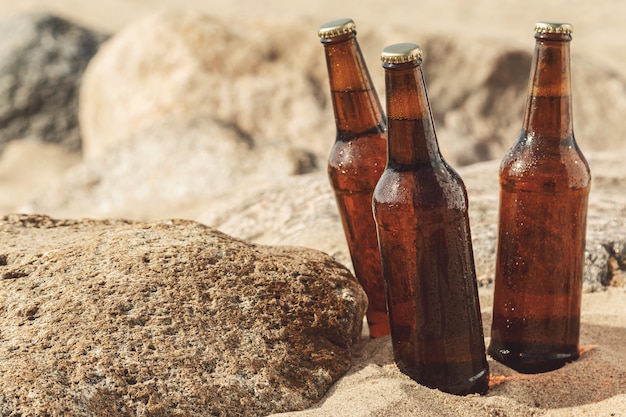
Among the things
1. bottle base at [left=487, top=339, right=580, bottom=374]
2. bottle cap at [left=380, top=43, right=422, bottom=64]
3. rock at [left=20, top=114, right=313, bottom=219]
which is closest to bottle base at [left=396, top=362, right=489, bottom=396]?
bottle base at [left=487, top=339, right=580, bottom=374]

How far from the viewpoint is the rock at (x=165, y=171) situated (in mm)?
5148

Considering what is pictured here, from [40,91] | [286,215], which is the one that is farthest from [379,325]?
[40,91]

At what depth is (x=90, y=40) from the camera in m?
10.5

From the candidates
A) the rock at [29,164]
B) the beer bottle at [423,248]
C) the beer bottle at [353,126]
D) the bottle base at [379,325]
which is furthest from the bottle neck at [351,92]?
the rock at [29,164]

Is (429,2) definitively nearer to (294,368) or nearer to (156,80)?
(156,80)

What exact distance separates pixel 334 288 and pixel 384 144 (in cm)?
43

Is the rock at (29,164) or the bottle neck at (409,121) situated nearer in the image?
the bottle neck at (409,121)

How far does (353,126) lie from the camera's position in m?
2.33

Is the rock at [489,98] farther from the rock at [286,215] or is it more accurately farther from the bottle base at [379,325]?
the bottle base at [379,325]

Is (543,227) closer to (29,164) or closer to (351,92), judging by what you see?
(351,92)

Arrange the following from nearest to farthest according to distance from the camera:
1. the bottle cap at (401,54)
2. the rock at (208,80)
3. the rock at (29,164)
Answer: the bottle cap at (401,54) < the rock at (208,80) < the rock at (29,164)

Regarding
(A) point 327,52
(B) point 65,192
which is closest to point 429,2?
(B) point 65,192

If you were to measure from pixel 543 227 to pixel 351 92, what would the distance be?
634mm

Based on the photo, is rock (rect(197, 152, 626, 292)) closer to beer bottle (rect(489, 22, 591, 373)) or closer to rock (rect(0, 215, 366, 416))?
beer bottle (rect(489, 22, 591, 373))
